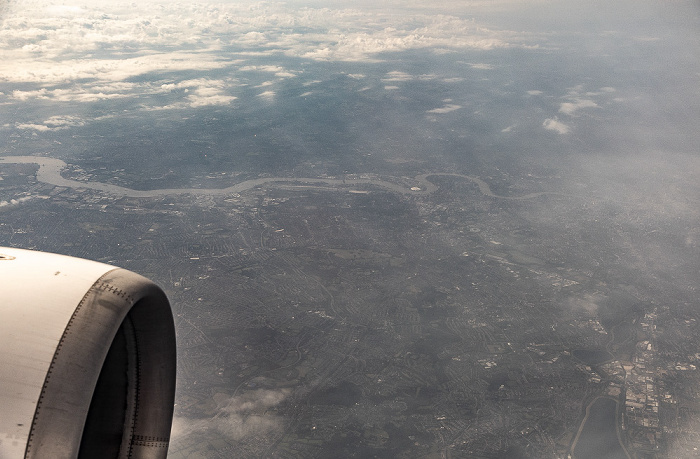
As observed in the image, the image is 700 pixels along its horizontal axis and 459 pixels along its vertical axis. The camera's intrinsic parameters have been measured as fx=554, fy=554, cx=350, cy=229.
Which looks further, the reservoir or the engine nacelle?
the reservoir

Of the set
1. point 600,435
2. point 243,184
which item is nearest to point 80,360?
point 600,435

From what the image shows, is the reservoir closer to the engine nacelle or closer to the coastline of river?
the engine nacelle

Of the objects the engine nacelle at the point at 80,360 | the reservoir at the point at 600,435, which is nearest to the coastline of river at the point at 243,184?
the reservoir at the point at 600,435

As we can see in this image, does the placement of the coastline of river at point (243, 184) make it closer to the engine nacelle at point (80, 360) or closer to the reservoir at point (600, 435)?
the reservoir at point (600, 435)

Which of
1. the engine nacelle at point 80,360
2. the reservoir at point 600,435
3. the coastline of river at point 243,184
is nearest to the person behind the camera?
the engine nacelle at point 80,360

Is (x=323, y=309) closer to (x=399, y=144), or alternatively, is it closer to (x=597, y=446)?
(x=597, y=446)

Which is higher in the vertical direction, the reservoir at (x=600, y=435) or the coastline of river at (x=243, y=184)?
the reservoir at (x=600, y=435)

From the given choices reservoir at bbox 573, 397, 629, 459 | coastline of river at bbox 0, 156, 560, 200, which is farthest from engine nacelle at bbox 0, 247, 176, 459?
coastline of river at bbox 0, 156, 560, 200
